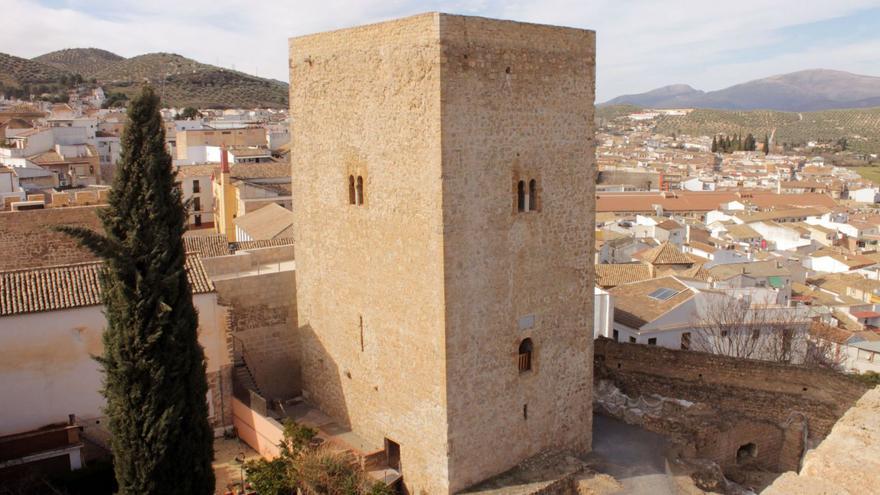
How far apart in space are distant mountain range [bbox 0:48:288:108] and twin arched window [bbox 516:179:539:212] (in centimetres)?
7222

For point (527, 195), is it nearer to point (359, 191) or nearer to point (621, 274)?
point (359, 191)

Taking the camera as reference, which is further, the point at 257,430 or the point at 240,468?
the point at 257,430

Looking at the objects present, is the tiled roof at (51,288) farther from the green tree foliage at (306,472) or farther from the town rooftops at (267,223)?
the town rooftops at (267,223)

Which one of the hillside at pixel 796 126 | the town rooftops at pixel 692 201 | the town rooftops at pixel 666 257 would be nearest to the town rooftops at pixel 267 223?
the town rooftops at pixel 666 257

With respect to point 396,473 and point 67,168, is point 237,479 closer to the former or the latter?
point 396,473

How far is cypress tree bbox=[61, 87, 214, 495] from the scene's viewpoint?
9.13 meters

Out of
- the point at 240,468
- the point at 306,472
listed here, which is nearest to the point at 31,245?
the point at 240,468

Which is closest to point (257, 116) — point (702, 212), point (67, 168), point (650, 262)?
point (67, 168)

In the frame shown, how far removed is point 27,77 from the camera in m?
80.8

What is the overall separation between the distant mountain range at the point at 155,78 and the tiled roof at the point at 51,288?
226 feet

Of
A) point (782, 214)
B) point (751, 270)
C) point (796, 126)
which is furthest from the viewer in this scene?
point (796, 126)

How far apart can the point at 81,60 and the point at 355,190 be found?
10890 centimetres

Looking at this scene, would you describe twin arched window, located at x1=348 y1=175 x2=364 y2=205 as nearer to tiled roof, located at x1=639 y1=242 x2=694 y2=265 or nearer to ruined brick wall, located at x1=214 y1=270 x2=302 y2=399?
ruined brick wall, located at x1=214 y1=270 x2=302 y2=399

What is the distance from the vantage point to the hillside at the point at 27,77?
252 feet
